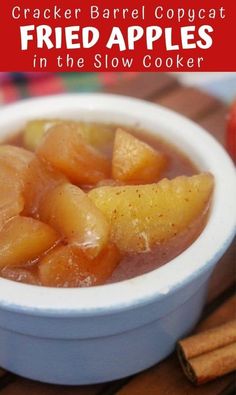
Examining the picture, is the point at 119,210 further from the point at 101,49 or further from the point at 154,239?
the point at 101,49

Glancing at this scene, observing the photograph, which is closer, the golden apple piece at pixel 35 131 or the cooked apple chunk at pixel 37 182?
the cooked apple chunk at pixel 37 182

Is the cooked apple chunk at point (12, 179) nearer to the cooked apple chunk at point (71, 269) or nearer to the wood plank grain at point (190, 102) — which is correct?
the cooked apple chunk at point (71, 269)

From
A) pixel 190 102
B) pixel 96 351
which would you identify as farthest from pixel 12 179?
pixel 190 102

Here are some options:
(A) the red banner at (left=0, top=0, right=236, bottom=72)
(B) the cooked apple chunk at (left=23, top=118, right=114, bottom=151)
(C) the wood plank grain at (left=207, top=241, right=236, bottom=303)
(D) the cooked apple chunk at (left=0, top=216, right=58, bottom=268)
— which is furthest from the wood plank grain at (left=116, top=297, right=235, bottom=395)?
(A) the red banner at (left=0, top=0, right=236, bottom=72)

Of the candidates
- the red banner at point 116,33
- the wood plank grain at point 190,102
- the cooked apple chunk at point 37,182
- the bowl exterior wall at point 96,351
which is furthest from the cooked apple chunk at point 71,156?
the wood plank grain at point 190,102

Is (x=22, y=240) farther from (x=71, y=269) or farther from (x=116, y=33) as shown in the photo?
(x=116, y=33)

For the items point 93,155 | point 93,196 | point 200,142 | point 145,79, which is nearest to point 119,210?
point 93,196
